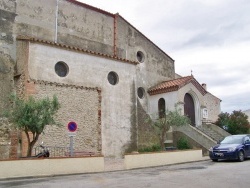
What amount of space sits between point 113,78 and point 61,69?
4.23m

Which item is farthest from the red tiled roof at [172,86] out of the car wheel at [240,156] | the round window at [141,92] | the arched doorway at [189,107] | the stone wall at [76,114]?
the car wheel at [240,156]

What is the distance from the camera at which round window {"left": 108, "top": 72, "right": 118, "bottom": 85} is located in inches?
898

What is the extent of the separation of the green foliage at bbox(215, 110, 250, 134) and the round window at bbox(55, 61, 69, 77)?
1668cm

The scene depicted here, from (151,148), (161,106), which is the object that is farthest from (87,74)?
(161,106)

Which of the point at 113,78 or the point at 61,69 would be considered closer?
the point at 61,69

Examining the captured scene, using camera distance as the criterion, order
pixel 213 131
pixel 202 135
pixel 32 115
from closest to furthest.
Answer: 1. pixel 32 115
2. pixel 202 135
3. pixel 213 131

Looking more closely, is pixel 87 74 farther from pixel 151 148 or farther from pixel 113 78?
pixel 151 148

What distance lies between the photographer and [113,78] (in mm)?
23109

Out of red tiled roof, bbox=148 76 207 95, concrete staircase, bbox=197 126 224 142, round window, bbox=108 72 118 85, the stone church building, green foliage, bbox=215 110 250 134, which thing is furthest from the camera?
green foliage, bbox=215 110 250 134

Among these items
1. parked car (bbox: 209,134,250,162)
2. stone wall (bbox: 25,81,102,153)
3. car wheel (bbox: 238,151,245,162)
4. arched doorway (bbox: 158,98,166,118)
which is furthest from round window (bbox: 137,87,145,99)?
car wheel (bbox: 238,151,245,162)

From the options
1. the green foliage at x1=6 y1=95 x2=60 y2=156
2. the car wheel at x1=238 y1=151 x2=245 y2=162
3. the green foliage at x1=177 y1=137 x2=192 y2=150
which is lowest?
the car wheel at x1=238 y1=151 x2=245 y2=162

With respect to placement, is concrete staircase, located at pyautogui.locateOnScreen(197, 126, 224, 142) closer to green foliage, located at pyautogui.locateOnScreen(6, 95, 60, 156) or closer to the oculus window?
the oculus window

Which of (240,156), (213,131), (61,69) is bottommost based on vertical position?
(240,156)

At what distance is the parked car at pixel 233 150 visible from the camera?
59.8 feet
